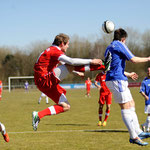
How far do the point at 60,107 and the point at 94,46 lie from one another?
72.5m

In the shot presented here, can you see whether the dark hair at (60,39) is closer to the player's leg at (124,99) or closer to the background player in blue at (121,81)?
the background player in blue at (121,81)

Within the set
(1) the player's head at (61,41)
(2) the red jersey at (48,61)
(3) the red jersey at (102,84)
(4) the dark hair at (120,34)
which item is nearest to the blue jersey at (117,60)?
(4) the dark hair at (120,34)

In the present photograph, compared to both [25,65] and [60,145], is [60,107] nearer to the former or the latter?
[60,145]

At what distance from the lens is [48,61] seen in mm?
6715

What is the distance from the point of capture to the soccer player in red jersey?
6.53 meters

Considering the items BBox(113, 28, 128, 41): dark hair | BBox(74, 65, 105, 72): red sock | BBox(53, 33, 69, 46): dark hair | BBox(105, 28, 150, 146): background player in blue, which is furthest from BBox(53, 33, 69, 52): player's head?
BBox(113, 28, 128, 41): dark hair

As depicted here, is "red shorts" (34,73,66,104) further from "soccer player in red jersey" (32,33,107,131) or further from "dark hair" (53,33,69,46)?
"dark hair" (53,33,69,46)

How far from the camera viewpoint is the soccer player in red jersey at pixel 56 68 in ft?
21.4

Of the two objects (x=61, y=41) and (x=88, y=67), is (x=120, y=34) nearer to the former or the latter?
(x=88, y=67)

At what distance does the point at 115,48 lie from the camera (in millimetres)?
6758

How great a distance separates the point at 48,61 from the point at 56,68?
0.22 meters

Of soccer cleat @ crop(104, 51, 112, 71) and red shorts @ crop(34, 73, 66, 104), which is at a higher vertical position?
soccer cleat @ crop(104, 51, 112, 71)

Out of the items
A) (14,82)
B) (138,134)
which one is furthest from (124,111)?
(14,82)

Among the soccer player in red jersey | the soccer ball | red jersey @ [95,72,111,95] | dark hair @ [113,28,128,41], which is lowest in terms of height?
red jersey @ [95,72,111,95]
